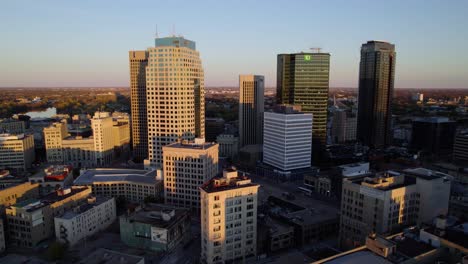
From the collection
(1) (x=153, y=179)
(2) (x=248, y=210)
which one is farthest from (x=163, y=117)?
(2) (x=248, y=210)

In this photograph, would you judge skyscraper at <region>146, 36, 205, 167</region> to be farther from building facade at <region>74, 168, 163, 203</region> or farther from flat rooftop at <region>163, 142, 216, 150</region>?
building facade at <region>74, 168, 163, 203</region>

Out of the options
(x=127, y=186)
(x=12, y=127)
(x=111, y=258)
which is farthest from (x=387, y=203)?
(x=12, y=127)

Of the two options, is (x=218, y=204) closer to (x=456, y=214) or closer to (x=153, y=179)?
(x=153, y=179)

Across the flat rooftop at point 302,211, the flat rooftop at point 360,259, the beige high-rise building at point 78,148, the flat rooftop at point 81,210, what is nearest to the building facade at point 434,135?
the flat rooftop at point 302,211

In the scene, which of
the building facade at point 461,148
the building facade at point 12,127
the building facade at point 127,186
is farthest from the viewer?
the building facade at point 12,127

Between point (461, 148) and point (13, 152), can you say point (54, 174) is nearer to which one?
point (13, 152)

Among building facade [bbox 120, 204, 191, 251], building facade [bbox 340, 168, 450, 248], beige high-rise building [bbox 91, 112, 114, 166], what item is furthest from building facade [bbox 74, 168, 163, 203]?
building facade [bbox 340, 168, 450, 248]

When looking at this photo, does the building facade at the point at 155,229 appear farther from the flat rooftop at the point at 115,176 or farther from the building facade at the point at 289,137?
the building facade at the point at 289,137
